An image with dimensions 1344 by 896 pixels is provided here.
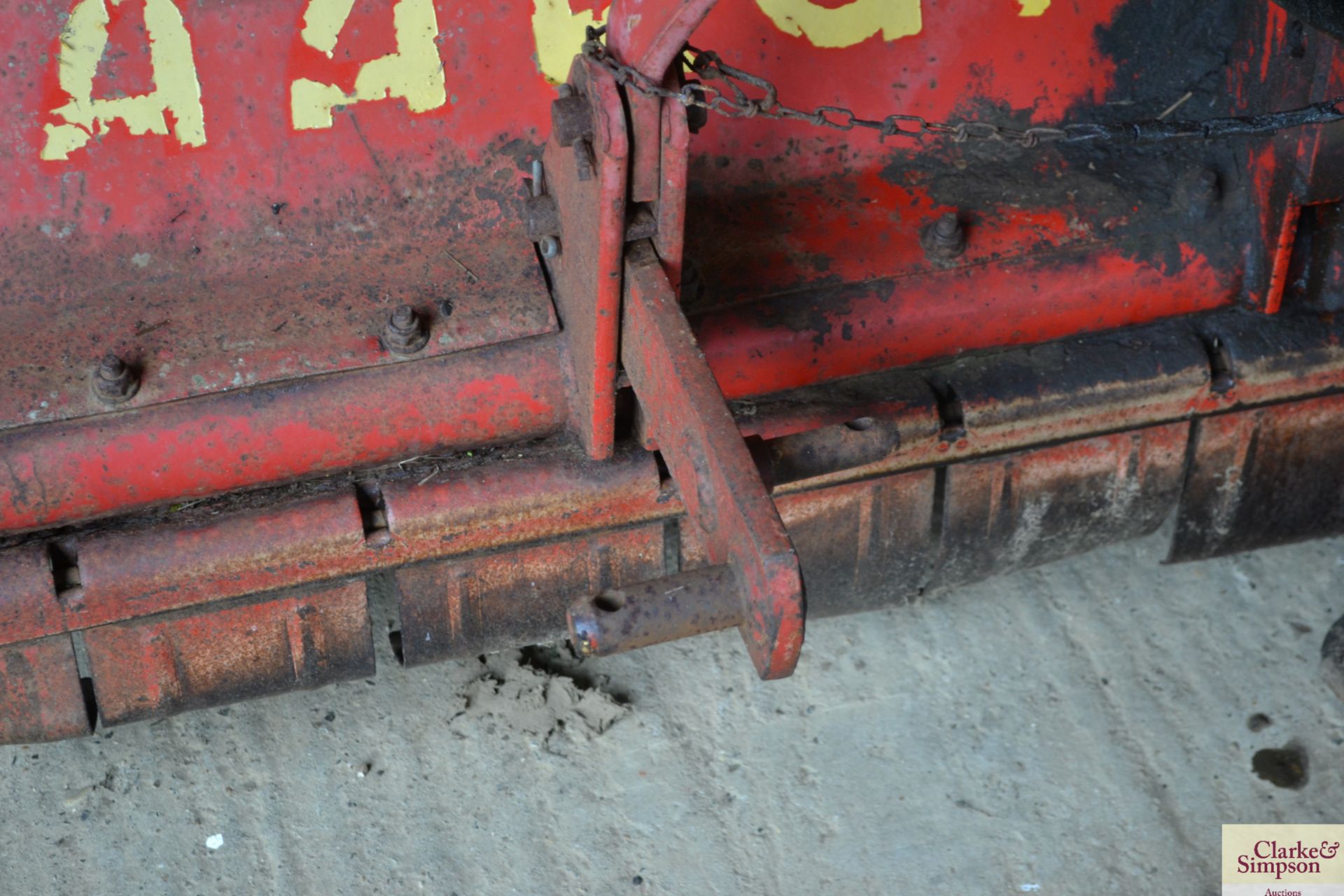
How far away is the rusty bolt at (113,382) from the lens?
2080 mm

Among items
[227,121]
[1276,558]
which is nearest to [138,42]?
[227,121]

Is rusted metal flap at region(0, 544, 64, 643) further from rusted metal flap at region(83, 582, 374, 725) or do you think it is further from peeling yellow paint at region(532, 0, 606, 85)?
peeling yellow paint at region(532, 0, 606, 85)

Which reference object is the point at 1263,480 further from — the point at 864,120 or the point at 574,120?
the point at 574,120

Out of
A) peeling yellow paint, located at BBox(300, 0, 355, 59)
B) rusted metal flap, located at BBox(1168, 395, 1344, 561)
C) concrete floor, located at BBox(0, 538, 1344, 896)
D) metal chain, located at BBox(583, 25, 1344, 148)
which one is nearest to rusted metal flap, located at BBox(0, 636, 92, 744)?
concrete floor, located at BBox(0, 538, 1344, 896)

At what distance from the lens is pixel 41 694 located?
2238 mm

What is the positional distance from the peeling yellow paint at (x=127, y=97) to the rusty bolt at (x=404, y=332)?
16.8 inches

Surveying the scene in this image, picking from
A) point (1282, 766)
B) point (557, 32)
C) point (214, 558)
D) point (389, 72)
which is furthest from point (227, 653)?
point (1282, 766)

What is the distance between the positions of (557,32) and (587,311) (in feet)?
1.70

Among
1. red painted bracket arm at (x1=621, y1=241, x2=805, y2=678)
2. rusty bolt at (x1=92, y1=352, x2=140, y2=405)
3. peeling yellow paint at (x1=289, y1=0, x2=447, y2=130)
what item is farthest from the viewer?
peeling yellow paint at (x1=289, y1=0, x2=447, y2=130)

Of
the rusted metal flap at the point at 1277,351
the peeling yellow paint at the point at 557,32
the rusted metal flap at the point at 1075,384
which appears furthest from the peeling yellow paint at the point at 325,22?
the rusted metal flap at the point at 1277,351

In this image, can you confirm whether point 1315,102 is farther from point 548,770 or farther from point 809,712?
point 548,770

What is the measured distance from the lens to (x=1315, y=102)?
2314 mm

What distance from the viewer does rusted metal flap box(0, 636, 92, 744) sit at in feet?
7.22

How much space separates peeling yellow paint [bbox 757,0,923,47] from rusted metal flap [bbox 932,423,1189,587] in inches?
30.6
